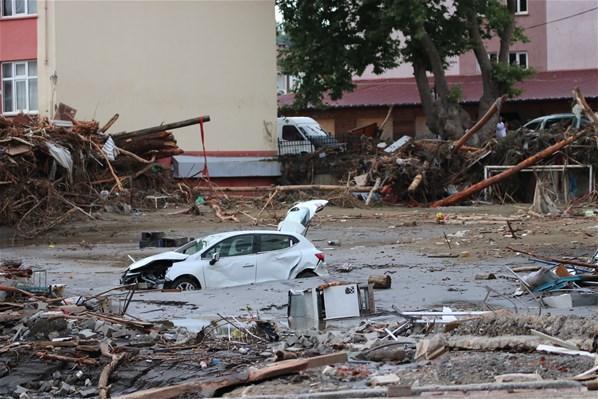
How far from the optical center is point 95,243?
25859mm

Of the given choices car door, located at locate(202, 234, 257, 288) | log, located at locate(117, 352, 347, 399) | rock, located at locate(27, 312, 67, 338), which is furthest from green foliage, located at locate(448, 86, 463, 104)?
log, located at locate(117, 352, 347, 399)

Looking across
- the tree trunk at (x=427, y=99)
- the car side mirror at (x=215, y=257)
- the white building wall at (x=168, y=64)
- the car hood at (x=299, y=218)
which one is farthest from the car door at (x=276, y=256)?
the tree trunk at (x=427, y=99)

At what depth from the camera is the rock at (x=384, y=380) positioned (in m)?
9.03

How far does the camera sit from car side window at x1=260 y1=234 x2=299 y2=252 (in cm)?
1800

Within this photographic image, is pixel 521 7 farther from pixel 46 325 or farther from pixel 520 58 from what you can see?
pixel 46 325

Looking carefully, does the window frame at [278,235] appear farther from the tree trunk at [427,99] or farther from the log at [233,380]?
the tree trunk at [427,99]

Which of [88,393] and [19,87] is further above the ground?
[19,87]

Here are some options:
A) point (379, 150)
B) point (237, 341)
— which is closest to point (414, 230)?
point (379, 150)

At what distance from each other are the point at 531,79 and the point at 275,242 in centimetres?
3517

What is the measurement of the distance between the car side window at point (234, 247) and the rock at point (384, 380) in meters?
8.49

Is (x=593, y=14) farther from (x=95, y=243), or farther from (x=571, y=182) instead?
(x=95, y=243)

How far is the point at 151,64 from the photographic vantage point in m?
38.1

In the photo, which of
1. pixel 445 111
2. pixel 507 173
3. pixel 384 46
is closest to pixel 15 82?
pixel 384 46

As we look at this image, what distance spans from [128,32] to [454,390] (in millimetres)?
31140
